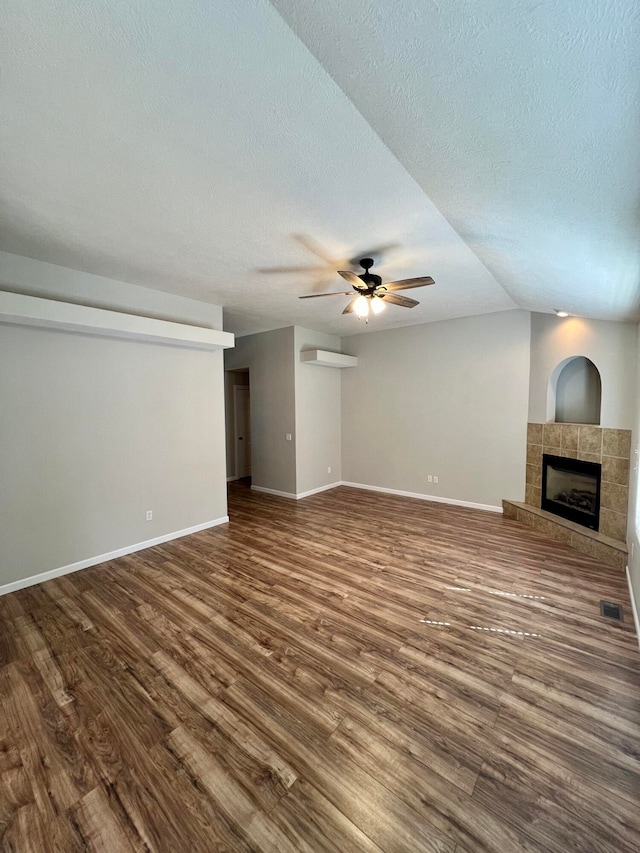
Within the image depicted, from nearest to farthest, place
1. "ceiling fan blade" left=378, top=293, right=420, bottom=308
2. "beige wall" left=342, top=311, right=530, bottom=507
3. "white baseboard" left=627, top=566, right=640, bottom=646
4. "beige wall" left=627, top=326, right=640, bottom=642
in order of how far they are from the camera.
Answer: "white baseboard" left=627, top=566, right=640, bottom=646
"beige wall" left=627, top=326, right=640, bottom=642
"ceiling fan blade" left=378, top=293, right=420, bottom=308
"beige wall" left=342, top=311, right=530, bottom=507

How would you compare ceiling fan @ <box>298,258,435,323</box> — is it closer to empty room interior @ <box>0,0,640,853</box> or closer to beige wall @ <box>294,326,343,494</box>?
empty room interior @ <box>0,0,640,853</box>

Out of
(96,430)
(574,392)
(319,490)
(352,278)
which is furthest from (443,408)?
(96,430)

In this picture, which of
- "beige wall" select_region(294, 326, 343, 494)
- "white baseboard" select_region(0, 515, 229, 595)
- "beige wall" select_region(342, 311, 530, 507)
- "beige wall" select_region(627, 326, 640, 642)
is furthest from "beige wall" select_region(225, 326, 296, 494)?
"beige wall" select_region(627, 326, 640, 642)

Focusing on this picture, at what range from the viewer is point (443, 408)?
17.8 feet

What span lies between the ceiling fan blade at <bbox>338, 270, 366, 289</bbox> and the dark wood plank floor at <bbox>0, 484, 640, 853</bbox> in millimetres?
2646

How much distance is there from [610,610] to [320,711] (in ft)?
8.04

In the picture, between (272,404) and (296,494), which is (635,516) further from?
(272,404)

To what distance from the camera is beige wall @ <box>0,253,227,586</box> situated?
298cm

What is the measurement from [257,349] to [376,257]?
3.64 meters

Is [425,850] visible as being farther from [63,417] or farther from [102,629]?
[63,417]

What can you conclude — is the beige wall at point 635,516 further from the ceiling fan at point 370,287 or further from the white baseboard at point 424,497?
the ceiling fan at point 370,287

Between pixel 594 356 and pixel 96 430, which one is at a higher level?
pixel 594 356

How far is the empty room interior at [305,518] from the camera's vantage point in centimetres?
117

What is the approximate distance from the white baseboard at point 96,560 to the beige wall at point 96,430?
0.04 metres
